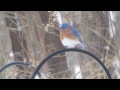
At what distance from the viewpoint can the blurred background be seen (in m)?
2.68

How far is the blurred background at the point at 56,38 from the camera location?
8.80 feet

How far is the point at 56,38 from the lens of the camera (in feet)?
9.12

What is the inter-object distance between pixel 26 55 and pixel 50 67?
0.26m

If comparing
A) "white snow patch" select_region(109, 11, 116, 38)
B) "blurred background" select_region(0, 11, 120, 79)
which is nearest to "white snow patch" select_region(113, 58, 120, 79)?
"blurred background" select_region(0, 11, 120, 79)

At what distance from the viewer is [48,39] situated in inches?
110

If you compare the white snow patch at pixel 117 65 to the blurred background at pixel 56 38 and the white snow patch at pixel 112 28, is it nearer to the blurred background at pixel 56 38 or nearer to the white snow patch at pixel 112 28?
the blurred background at pixel 56 38

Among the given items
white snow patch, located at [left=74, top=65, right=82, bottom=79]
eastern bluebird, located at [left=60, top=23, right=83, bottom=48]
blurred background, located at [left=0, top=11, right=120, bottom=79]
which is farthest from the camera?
blurred background, located at [left=0, top=11, right=120, bottom=79]

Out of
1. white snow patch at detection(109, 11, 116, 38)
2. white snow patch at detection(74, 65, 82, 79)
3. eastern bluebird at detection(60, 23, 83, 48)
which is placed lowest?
white snow patch at detection(74, 65, 82, 79)

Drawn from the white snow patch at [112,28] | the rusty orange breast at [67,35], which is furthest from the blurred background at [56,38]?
the rusty orange breast at [67,35]

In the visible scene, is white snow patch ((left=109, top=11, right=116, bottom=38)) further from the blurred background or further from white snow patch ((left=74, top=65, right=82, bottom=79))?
white snow patch ((left=74, top=65, right=82, bottom=79))
